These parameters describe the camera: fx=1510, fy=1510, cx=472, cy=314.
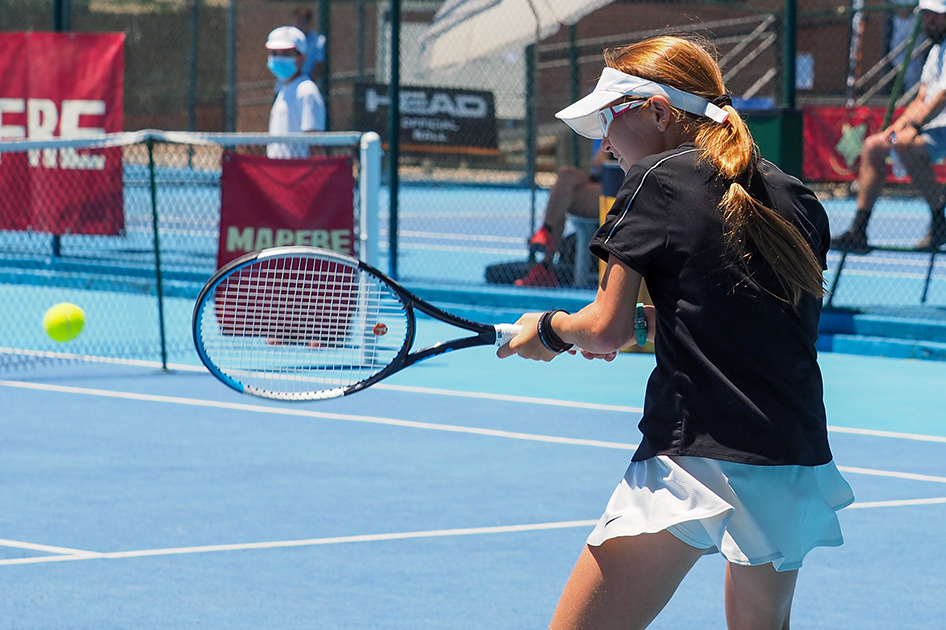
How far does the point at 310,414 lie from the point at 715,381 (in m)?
5.11

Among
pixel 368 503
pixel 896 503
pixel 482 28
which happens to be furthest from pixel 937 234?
pixel 368 503

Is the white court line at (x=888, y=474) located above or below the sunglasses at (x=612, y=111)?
below

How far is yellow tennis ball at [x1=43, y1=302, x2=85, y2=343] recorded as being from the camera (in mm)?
8406

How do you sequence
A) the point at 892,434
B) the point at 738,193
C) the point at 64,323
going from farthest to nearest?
the point at 64,323, the point at 892,434, the point at 738,193

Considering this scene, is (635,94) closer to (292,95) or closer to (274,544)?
(274,544)

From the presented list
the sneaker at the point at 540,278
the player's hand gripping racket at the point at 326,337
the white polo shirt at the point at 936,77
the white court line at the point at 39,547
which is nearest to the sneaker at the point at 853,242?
the white polo shirt at the point at 936,77

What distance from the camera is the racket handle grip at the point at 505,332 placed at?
3236 millimetres

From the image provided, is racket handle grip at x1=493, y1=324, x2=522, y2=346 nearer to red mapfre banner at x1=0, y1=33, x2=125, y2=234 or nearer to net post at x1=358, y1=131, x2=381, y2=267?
net post at x1=358, y1=131, x2=381, y2=267

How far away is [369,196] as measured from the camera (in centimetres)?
877

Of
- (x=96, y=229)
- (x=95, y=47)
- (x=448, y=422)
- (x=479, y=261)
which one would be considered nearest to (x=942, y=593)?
(x=448, y=422)

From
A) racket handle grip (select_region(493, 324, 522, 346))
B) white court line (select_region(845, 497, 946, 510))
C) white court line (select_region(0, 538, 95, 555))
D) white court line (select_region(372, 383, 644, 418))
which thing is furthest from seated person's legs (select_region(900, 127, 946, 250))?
racket handle grip (select_region(493, 324, 522, 346))

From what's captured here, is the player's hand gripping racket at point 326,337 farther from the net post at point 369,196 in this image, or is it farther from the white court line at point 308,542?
the net post at point 369,196

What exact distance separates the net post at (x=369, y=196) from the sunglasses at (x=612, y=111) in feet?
18.9

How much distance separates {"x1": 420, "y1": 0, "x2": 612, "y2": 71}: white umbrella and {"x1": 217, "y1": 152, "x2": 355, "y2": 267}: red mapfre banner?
4606 mm
